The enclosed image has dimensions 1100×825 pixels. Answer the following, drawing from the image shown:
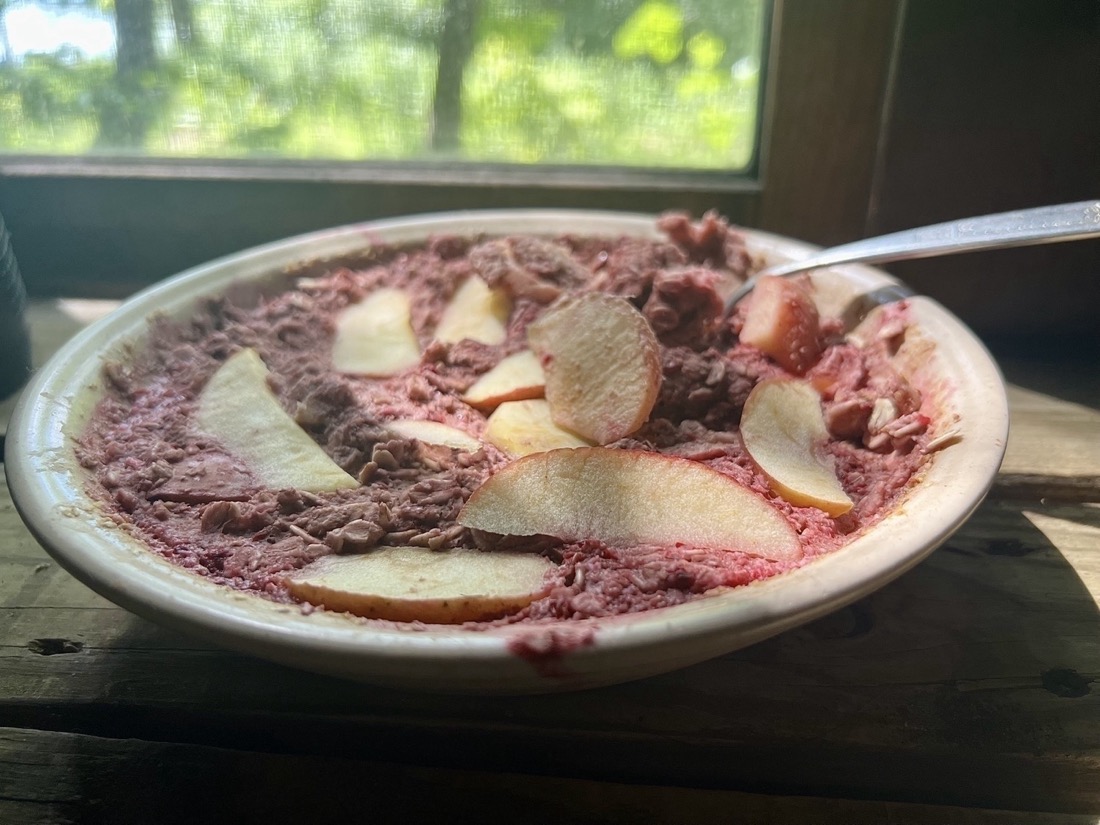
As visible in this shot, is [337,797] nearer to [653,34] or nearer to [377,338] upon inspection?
[377,338]

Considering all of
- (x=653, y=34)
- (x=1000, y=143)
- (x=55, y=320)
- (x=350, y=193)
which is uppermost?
(x=653, y=34)

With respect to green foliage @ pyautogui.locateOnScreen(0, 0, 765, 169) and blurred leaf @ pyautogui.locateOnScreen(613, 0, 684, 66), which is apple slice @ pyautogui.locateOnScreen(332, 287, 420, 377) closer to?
green foliage @ pyautogui.locateOnScreen(0, 0, 765, 169)

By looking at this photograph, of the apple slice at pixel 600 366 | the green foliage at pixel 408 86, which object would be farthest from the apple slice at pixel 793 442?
the green foliage at pixel 408 86

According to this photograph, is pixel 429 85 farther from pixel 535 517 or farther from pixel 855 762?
pixel 855 762

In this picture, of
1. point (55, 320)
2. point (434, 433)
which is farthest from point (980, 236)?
point (55, 320)

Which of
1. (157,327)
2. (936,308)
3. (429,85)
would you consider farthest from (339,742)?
(429,85)

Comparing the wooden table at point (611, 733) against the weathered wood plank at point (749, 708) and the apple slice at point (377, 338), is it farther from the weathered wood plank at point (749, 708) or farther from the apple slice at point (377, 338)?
the apple slice at point (377, 338)

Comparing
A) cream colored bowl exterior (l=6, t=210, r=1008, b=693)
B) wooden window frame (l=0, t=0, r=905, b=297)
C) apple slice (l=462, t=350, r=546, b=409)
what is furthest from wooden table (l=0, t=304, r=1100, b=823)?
wooden window frame (l=0, t=0, r=905, b=297)
